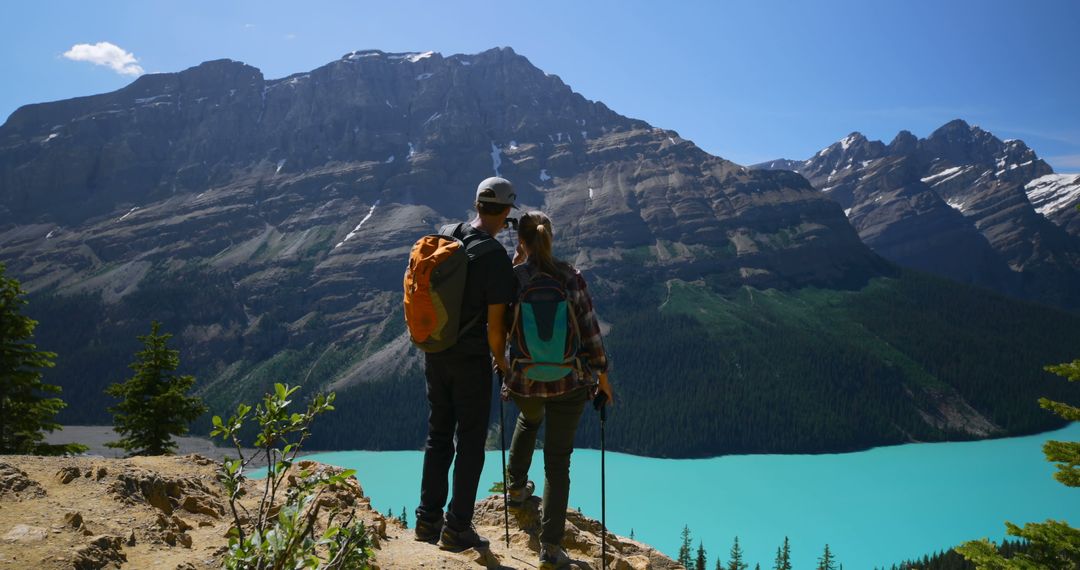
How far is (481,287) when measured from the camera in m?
5.84

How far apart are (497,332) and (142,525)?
3.44 metres

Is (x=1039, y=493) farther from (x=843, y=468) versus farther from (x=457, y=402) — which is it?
(x=457, y=402)

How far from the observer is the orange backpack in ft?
18.6

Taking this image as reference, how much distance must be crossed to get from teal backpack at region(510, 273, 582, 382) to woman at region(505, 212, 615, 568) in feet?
0.23

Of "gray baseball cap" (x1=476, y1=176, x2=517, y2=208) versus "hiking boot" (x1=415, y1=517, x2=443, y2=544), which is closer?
"gray baseball cap" (x1=476, y1=176, x2=517, y2=208)

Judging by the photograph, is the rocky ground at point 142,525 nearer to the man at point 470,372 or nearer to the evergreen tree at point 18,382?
the man at point 470,372

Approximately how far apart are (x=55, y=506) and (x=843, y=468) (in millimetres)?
151902

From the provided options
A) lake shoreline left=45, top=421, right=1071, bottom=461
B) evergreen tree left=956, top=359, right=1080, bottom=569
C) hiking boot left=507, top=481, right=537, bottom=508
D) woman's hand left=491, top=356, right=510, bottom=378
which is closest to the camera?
woman's hand left=491, top=356, right=510, bottom=378

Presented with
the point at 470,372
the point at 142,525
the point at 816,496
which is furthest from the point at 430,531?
the point at 816,496

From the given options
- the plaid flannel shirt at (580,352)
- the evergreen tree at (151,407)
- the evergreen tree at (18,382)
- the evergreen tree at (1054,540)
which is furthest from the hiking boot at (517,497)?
the evergreen tree at (151,407)

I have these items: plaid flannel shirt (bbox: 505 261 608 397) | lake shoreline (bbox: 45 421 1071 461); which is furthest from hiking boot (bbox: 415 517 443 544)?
lake shoreline (bbox: 45 421 1071 461)

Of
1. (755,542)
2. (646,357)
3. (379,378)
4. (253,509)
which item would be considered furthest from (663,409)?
(253,509)

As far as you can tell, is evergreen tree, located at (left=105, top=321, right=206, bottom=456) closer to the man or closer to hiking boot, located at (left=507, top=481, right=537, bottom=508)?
hiking boot, located at (left=507, top=481, right=537, bottom=508)

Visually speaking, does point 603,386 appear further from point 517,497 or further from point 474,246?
point 517,497
